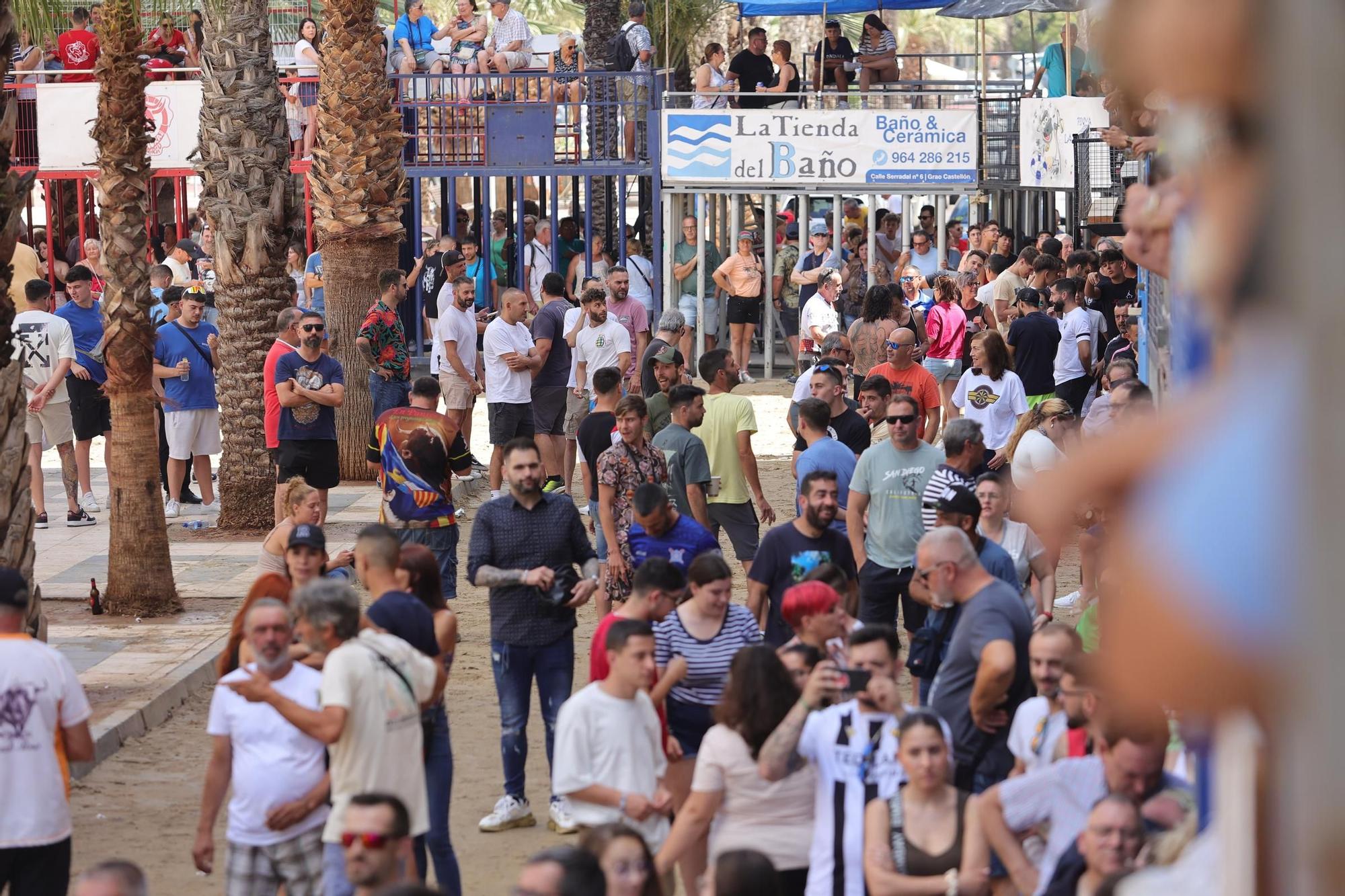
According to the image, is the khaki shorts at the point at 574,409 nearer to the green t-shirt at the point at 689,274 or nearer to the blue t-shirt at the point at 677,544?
the blue t-shirt at the point at 677,544

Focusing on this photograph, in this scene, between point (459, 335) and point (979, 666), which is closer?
point (979, 666)

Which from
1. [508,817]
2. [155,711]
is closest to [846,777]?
[508,817]

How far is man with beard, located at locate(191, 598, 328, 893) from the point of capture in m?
5.80

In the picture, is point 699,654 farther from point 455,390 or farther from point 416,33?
point 416,33

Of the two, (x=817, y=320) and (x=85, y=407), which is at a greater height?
(x=817, y=320)

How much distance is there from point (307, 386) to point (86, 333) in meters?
3.00

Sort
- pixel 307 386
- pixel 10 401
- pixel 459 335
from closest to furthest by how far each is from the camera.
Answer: pixel 10 401, pixel 307 386, pixel 459 335

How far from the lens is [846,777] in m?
5.50

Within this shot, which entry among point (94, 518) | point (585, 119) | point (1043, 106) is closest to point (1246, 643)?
point (94, 518)

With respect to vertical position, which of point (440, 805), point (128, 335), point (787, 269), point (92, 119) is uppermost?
point (92, 119)

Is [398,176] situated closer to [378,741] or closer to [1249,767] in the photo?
[378,741]

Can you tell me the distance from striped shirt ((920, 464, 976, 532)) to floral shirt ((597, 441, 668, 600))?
1.57 m

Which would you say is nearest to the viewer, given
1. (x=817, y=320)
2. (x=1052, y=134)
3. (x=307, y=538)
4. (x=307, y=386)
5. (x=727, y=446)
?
(x=307, y=538)

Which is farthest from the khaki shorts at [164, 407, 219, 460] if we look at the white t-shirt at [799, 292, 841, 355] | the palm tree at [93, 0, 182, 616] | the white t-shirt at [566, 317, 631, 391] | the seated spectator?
the seated spectator
